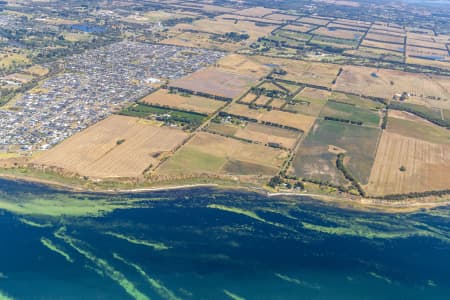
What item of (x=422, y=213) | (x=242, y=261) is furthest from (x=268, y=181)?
(x=422, y=213)

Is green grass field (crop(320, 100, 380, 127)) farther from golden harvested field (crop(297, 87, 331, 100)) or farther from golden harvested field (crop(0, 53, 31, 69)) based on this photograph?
golden harvested field (crop(0, 53, 31, 69))

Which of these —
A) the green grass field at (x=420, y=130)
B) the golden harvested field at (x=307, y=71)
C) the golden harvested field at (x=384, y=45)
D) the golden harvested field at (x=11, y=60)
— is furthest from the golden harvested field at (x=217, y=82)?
the golden harvested field at (x=384, y=45)

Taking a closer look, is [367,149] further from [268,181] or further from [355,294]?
[355,294]

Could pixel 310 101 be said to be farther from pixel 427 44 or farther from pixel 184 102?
pixel 427 44

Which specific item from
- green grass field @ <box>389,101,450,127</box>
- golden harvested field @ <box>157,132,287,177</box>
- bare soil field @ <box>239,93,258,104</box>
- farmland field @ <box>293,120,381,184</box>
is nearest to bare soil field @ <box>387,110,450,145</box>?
green grass field @ <box>389,101,450,127</box>

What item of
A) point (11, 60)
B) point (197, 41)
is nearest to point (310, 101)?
point (197, 41)

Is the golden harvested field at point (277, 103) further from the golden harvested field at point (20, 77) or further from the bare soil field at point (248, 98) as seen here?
the golden harvested field at point (20, 77)
